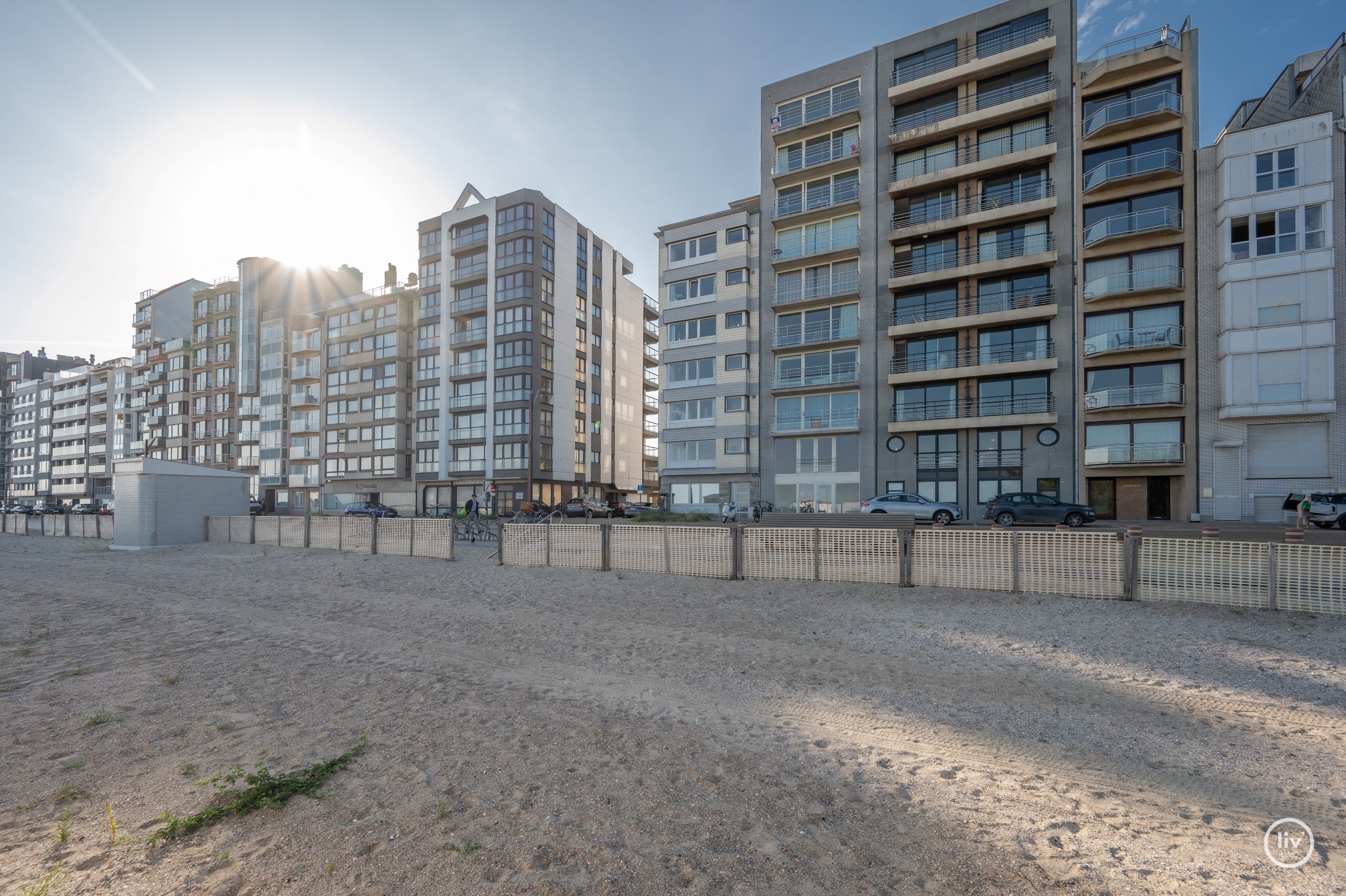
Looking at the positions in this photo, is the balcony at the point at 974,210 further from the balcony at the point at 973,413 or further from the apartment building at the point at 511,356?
the apartment building at the point at 511,356

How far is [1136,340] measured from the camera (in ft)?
92.2

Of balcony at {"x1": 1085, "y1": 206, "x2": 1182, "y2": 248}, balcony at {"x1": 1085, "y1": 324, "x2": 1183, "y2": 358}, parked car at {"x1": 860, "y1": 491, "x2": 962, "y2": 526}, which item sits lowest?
parked car at {"x1": 860, "y1": 491, "x2": 962, "y2": 526}

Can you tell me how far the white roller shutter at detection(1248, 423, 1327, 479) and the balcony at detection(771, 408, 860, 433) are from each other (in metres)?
17.5

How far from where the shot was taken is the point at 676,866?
3.20 m

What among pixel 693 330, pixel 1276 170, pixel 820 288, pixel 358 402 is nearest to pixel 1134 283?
pixel 1276 170

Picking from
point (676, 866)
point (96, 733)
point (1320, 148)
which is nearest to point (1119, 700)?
point (676, 866)

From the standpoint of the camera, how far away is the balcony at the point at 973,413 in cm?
2962

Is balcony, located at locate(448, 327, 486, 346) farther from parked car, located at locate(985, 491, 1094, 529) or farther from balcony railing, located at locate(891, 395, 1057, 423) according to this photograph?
parked car, located at locate(985, 491, 1094, 529)

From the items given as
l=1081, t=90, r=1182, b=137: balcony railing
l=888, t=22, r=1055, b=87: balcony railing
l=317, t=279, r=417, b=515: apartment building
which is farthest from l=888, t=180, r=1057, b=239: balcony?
l=317, t=279, r=417, b=515: apartment building

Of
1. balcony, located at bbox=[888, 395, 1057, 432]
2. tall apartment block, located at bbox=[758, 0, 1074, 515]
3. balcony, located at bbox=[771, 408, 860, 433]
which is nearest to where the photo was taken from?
balcony, located at bbox=[888, 395, 1057, 432]

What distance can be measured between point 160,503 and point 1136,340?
148 ft

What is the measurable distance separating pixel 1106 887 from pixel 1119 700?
12.2 ft

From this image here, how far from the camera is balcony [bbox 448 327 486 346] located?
2112 inches

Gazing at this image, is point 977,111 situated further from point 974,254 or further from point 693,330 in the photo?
point 693,330
